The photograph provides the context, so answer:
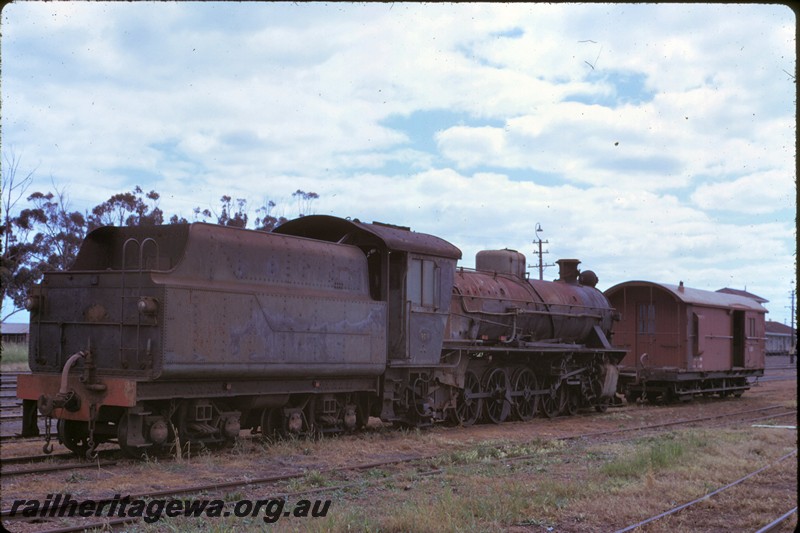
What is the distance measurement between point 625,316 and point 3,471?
1982cm

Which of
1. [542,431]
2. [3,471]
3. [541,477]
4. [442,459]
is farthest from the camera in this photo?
[542,431]

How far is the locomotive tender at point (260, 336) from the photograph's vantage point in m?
10.2

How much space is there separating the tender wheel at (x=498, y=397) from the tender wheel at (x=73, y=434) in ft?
29.1

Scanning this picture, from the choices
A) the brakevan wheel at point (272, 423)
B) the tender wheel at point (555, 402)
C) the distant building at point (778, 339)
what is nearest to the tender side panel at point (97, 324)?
the brakevan wheel at point (272, 423)

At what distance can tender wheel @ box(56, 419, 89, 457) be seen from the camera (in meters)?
10.8

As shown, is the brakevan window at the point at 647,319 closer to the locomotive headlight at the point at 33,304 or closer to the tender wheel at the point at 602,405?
the tender wheel at the point at 602,405

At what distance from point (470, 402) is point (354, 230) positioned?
4.93 meters

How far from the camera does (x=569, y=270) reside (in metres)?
21.9

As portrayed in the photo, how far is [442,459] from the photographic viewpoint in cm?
1125

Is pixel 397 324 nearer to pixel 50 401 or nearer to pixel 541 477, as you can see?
pixel 541 477

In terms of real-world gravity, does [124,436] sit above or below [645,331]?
below

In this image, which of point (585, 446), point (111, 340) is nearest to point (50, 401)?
point (111, 340)

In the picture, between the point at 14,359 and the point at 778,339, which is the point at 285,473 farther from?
the point at 778,339

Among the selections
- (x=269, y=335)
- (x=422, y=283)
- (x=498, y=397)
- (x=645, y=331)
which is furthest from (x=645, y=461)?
(x=645, y=331)
